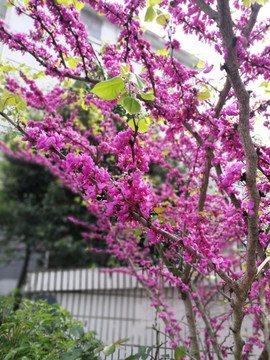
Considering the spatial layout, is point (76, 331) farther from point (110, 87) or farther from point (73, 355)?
point (110, 87)

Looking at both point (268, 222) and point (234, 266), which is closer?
point (268, 222)

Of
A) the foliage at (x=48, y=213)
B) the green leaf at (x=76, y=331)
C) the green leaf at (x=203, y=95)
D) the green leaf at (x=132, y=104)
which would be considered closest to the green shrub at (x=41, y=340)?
the green leaf at (x=76, y=331)

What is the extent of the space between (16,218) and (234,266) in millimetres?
3312

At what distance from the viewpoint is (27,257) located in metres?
4.09

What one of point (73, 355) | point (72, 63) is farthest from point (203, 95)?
point (73, 355)

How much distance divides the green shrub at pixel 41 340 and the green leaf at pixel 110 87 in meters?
1.44

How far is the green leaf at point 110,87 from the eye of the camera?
795 mm

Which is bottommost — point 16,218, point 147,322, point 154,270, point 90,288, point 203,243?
point 147,322

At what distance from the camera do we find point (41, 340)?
1.97 metres

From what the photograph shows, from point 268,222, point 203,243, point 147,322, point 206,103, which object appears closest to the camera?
point 203,243

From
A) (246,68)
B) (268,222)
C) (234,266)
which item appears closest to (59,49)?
(246,68)

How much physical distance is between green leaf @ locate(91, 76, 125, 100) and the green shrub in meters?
1.44

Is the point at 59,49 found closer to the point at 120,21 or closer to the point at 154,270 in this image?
the point at 120,21

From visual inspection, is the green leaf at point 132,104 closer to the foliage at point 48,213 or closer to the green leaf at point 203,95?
the green leaf at point 203,95
